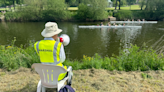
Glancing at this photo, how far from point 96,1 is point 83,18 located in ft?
Answer: 20.0

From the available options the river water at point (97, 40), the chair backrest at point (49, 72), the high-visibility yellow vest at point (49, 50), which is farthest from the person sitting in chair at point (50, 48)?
the river water at point (97, 40)

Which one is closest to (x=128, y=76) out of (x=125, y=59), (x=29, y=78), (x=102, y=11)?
(x=125, y=59)

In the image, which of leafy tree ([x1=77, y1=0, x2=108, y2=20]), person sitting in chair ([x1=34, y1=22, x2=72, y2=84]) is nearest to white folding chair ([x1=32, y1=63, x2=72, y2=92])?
person sitting in chair ([x1=34, y1=22, x2=72, y2=84])

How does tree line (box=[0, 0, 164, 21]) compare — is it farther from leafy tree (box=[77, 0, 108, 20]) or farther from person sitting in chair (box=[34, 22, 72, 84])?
person sitting in chair (box=[34, 22, 72, 84])

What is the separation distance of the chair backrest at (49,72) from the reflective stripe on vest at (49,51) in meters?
0.18

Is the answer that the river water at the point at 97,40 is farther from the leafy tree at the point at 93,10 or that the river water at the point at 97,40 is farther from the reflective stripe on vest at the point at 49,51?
the leafy tree at the point at 93,10

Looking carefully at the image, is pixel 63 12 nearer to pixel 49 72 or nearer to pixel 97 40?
pixel 97 40

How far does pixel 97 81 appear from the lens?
12.3 feet

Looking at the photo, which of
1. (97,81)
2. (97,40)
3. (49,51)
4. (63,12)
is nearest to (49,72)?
(49,51)

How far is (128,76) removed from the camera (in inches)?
162

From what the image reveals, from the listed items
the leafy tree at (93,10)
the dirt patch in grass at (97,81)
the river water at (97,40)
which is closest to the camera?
the dirt patch in grass at (97,81)

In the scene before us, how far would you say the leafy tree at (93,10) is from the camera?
3572 centimetres

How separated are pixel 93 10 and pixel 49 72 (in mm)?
36047

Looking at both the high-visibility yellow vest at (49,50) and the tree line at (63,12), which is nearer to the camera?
the high-visibility yellow vest at (49,50)
